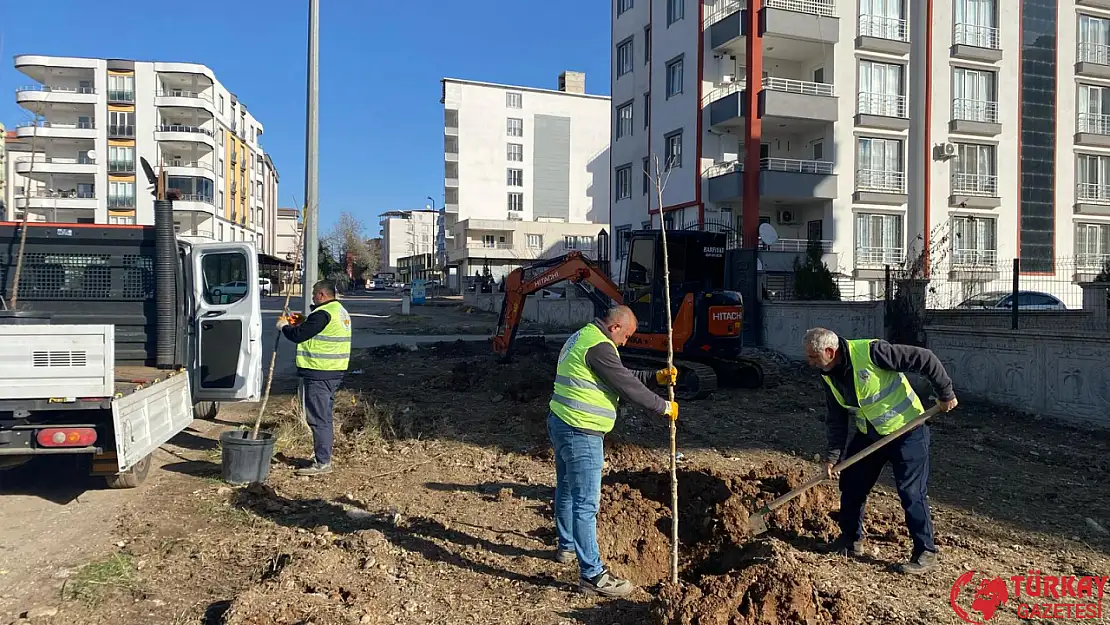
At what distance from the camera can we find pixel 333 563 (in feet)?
15.8

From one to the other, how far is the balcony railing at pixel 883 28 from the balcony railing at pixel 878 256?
292 inches

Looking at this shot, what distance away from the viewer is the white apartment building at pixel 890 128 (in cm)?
2666

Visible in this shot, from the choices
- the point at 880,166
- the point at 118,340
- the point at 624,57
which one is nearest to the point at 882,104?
the point at 880,166

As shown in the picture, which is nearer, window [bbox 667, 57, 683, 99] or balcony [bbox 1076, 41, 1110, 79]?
window [bbox 667, 57, 683, 99]

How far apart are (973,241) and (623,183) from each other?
1392 cm

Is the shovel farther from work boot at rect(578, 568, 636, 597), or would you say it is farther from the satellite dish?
the satellite dish

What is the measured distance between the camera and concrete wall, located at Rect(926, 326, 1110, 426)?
973 cm

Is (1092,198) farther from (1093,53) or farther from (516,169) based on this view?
(516,169)

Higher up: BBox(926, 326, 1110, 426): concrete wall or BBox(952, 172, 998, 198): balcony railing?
BBox(952, 172, 998, 198): balcony railing

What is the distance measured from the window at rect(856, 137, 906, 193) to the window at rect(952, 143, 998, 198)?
209 cm

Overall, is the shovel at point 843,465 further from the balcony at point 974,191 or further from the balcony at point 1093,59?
the balcony at point 1093,59

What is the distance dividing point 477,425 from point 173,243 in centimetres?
409

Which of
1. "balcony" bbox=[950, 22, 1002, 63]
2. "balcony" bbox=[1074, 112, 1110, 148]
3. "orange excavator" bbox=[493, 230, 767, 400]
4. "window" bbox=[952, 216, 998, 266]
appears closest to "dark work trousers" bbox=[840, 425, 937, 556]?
"orange excavator" bbox=[493, 230, 767, 400]
